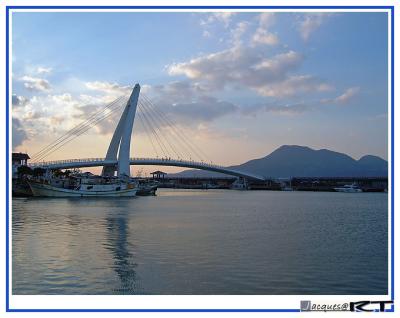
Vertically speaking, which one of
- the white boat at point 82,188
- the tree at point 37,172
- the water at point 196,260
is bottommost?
the white boat at point 82,188

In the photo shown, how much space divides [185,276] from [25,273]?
2.88 metres

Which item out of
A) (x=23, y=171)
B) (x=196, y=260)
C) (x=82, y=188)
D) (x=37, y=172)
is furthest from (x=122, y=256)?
(x=37, y=172)

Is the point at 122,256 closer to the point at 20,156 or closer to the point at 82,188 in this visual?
the point at 82,188

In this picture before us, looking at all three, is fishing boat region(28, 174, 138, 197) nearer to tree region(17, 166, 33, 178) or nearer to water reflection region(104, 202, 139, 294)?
tree region(17, 166, 33, 178)

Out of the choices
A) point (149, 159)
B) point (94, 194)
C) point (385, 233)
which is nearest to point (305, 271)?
point (385, 233)

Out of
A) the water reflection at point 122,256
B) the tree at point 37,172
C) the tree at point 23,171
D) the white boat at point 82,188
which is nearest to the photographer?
the water reflection at point 122,256

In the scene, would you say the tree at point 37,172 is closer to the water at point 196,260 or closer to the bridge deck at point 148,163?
the bridge deck at point 148,163

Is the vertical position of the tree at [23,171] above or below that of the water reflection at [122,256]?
above

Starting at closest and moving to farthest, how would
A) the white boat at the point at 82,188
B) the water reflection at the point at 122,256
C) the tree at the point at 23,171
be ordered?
1. the water reflection at the point at 122,256
2. the white boat at the point at 82,188
3. the tree at the point at 23,171

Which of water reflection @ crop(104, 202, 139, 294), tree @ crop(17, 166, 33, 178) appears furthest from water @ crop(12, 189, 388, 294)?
tree @ crop(17, 166, 33, 178)

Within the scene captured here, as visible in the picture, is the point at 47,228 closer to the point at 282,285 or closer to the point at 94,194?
the point at 282,285

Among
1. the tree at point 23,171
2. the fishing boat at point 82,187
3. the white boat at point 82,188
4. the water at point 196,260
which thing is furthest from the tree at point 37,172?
the water at point 196,260

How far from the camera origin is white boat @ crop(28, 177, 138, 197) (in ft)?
121

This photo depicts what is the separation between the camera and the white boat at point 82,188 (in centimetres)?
3694
